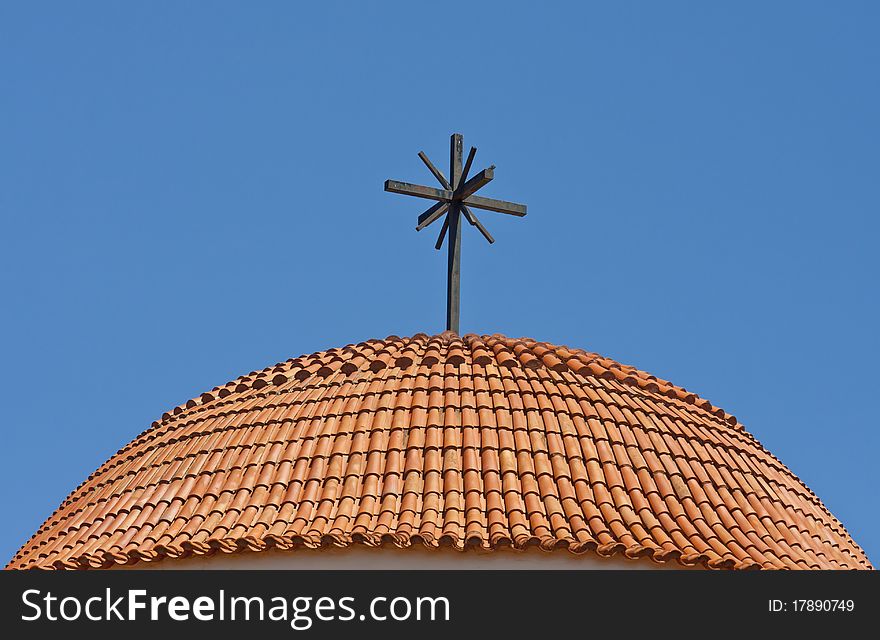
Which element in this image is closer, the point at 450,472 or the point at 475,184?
the point at 450,472

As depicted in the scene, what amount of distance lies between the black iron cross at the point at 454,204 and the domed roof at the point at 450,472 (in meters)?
0.89

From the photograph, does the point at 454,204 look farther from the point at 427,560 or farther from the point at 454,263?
the point at 427,560

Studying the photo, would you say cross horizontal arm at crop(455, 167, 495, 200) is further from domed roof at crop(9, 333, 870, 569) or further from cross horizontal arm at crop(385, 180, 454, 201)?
domed roof at crop(9, 333, 870, 569)

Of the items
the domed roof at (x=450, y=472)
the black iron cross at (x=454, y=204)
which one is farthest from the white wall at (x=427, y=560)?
the black iron cross at (x=454, y=204)

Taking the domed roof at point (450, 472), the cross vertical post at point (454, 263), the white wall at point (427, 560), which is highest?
the cross vertical post at point (454, 263)

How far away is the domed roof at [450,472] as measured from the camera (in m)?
12.5

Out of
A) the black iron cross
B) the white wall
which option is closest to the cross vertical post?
the black iron cross

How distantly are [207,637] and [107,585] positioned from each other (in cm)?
98

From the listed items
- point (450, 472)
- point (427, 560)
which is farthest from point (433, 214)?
point (427, 560)

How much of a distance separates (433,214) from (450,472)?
4030 millimetres

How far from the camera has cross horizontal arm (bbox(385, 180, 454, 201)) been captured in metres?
16.3

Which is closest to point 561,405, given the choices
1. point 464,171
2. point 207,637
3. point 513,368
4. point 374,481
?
point 513,368

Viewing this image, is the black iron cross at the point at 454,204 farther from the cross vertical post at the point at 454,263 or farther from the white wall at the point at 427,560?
the white wall at the point at 427,560

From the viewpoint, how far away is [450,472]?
514 inches
